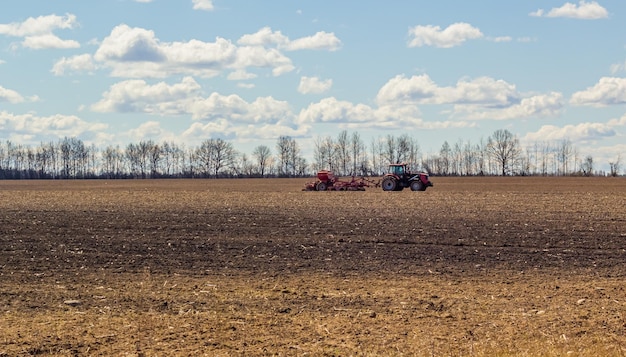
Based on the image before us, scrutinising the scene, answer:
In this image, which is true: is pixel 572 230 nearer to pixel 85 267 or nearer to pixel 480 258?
pixel 480 258

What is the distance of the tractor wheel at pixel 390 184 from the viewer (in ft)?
160

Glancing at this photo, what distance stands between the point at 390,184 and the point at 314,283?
33702 millimetres

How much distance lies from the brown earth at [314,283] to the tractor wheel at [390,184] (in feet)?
65.8

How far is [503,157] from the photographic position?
140250mm

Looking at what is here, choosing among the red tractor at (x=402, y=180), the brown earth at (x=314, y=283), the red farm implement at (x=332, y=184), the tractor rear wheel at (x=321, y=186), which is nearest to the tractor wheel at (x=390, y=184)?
the red tractor at (x=402, y=180)

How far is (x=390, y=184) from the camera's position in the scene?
4888cm

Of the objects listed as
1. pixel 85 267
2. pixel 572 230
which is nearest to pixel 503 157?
pixel 572 230

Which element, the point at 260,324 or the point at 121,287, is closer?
the point at 260,324

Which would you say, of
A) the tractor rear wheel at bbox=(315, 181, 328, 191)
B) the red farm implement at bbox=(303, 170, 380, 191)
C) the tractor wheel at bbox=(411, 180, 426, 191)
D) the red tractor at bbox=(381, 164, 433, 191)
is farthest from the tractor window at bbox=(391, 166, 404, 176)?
the tractor rear wheel at bbox=(315, 181, 328, 191)

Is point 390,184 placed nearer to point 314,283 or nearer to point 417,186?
point 417,186

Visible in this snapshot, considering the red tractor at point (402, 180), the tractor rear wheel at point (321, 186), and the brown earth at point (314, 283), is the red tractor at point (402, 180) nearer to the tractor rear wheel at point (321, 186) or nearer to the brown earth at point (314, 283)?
the tractor rear wheel at point (321, 186)

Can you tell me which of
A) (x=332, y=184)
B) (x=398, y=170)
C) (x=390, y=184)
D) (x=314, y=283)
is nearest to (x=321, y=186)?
(x=332, y=184)

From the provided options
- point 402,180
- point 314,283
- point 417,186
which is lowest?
point 314,283

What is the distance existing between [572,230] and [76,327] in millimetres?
16820
